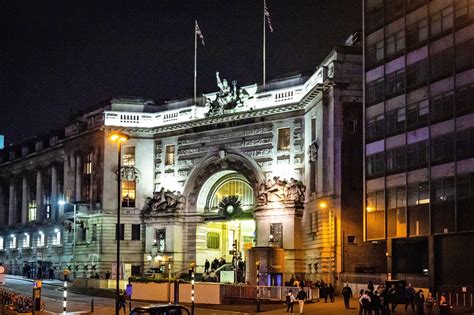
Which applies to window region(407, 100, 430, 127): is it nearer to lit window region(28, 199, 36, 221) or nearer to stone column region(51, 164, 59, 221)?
stone column region(51, 164, 59, 221)

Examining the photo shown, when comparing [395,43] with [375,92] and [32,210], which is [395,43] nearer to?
[375,92]

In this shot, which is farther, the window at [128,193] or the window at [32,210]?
the window at [32,210]

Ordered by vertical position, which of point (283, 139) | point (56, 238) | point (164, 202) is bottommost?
point (56, 238)

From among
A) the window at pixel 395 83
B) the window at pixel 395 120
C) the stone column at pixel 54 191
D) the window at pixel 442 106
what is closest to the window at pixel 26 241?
the stone column at pixel 54 191

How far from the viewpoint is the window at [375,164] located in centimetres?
6600

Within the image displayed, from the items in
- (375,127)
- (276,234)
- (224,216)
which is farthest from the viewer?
(224,216)

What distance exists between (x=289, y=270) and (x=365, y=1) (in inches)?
1101

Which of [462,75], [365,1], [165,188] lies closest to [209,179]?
[165,188]

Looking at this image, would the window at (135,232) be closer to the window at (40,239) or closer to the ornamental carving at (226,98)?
the ornamental carving at (226,98)

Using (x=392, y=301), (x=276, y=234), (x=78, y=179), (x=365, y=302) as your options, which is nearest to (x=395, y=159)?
(x=392, y=301)

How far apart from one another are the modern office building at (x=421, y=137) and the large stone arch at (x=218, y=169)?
23519mm

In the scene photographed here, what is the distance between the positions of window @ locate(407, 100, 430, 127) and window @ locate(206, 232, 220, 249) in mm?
42647

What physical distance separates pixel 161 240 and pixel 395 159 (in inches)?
1646

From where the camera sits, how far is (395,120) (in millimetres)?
64312
